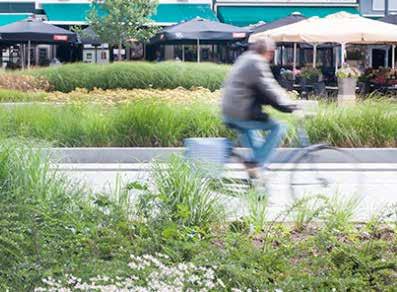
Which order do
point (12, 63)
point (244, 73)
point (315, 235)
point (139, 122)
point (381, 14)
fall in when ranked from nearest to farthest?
point (315, 235)
point (244, 73)
point (139, 122)
point (12, 63)
point (381, 14)

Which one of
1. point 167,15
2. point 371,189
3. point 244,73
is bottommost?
point 371,189

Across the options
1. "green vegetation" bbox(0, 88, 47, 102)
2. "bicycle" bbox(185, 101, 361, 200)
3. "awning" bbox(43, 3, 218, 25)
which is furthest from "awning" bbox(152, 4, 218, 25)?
"bicycle" bbox(185, 101, 361, 200)

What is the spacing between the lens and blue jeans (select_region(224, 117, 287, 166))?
980cm

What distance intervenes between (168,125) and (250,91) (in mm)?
4643

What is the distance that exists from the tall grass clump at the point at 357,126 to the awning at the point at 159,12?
2720 centimetres

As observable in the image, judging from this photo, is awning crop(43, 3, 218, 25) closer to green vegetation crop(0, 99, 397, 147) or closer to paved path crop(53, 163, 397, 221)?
green vegetation crop(0, 99, 397, 147)

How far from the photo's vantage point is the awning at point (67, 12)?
41375 millimetres

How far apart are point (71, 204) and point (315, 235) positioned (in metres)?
1.77

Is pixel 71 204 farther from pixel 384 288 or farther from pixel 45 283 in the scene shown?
pixel 384 288

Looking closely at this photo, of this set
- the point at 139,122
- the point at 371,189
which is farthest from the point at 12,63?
the point at 371,189

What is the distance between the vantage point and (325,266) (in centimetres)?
573

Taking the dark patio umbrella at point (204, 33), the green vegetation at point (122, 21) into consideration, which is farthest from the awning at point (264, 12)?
the dark patio umbrella at point (204, 33)

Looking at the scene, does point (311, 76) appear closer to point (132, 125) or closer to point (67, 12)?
point (132, 125)

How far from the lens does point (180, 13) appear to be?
42.4 meters
